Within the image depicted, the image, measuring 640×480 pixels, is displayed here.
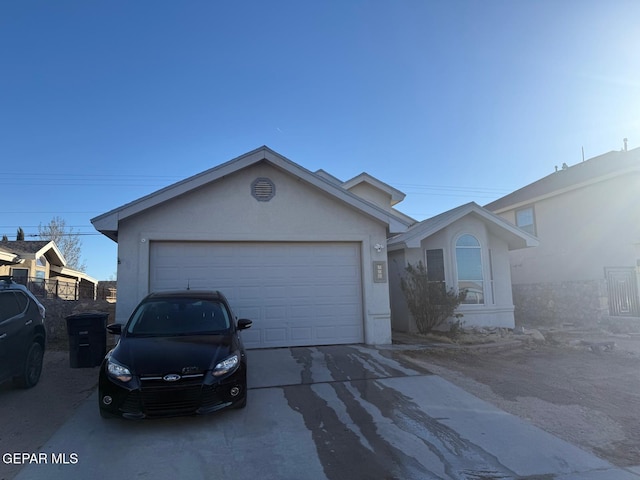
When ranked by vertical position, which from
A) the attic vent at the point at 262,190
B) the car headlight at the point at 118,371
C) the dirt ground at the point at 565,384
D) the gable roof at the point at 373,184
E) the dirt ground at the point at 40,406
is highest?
the gable roof at the point at 373,184

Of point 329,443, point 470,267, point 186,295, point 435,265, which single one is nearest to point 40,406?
point 186,295

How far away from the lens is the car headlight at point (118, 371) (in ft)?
16.1

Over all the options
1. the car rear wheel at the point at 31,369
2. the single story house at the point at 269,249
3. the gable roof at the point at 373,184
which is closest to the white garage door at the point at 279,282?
the single story house at the point at 269,249

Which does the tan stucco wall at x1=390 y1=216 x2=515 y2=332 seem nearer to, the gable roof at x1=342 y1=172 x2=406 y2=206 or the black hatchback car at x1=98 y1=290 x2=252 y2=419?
the gable roof at x1=342 y1=172 x2=406 y2=206

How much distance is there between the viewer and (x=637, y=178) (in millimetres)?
15398

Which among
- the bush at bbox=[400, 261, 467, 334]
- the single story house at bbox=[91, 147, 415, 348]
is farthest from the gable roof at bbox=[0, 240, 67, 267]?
the bush at bbox=[400, 261, 467, 334]

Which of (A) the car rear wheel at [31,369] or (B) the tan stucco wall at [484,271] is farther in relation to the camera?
(B) the tan stucco wall at [484,271]

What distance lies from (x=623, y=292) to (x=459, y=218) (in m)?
7.93

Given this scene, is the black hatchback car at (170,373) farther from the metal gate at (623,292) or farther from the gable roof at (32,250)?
the gable roof at (32,250)

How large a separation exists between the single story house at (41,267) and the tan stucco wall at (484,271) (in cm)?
1563

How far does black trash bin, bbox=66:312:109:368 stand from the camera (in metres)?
7.73

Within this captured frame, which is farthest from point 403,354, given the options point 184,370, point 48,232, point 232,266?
point 48,232

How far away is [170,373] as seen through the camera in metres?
4.92

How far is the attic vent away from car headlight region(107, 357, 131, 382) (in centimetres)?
543
